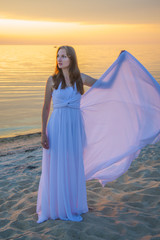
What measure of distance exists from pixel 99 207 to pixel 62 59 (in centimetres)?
236

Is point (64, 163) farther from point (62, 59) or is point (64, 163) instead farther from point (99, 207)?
point (62, 59)

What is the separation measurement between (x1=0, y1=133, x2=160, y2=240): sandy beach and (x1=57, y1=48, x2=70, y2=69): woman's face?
2.16 metres

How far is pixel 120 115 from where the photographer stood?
4.52 metres

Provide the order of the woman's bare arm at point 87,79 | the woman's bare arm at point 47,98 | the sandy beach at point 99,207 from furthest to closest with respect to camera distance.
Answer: the woman's bare arm at point 87,79
the woman's bare arm at point 47,98
the sandy beach at point 99,207

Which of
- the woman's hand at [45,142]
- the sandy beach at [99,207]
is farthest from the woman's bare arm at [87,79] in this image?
the sandy beach at [99,207]

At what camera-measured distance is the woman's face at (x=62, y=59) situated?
3.87 meters

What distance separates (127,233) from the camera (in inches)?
139

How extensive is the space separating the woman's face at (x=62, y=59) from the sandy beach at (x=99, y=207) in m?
2.16

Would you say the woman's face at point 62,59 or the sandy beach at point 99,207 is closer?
the sandy beach at point 99,207

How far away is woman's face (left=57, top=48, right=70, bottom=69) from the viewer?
152 inches

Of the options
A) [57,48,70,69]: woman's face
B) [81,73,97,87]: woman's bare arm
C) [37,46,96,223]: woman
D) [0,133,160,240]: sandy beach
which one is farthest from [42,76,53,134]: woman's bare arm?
[0,133,160,240]: sandy beach

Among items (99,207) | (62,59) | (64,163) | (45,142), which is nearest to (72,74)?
(62,59)

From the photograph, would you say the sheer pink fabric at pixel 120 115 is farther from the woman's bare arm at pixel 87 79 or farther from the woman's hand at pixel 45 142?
the woman's hand at pixel 45 142

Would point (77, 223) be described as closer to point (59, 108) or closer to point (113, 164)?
point (113, 164)
